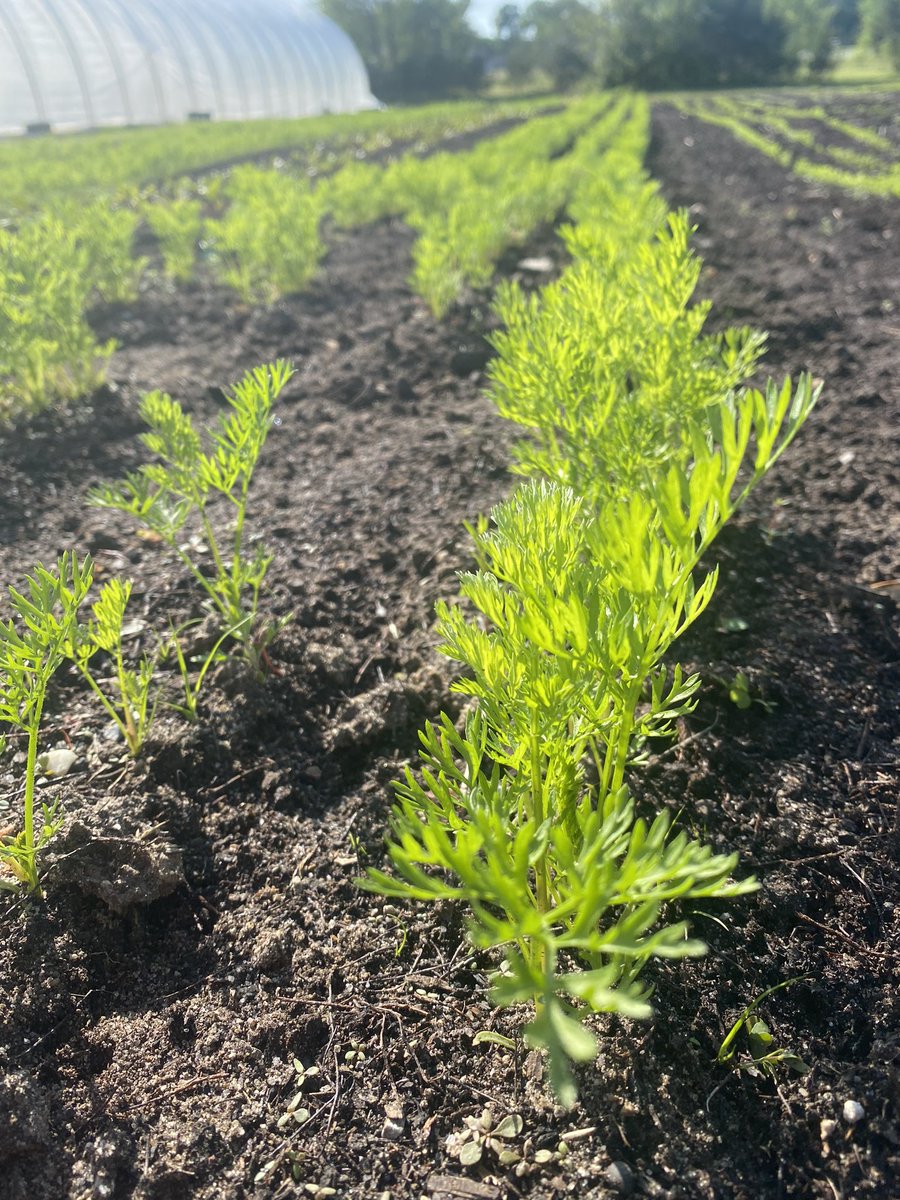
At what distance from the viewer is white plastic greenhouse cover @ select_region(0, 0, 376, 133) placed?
66.6ft

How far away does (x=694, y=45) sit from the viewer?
38250 millimetres

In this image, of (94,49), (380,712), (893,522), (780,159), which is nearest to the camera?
(380,712)

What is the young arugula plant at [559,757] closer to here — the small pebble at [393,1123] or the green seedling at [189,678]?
the small pebble at [393,1123]

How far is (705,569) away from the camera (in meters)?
2.27

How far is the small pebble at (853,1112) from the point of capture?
1078 mm

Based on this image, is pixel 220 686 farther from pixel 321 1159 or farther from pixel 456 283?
pixel 456 283

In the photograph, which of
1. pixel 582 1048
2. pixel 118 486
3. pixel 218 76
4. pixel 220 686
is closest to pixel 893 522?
pixel 220 686

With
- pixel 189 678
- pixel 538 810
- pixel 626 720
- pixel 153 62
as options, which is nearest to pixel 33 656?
pixel 189 678

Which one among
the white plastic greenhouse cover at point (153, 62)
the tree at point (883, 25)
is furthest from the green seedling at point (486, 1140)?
the tree at point (883, 25)

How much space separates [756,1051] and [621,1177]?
11.7 inches

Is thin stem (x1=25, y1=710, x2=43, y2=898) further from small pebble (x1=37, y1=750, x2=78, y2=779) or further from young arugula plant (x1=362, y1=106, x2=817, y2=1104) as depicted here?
young arugula plant (x1=362, y1=106, x2=817, y2=1104)

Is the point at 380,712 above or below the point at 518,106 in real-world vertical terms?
below

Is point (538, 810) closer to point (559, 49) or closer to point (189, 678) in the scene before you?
point (189, 678)

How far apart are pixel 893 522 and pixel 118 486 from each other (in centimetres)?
308
